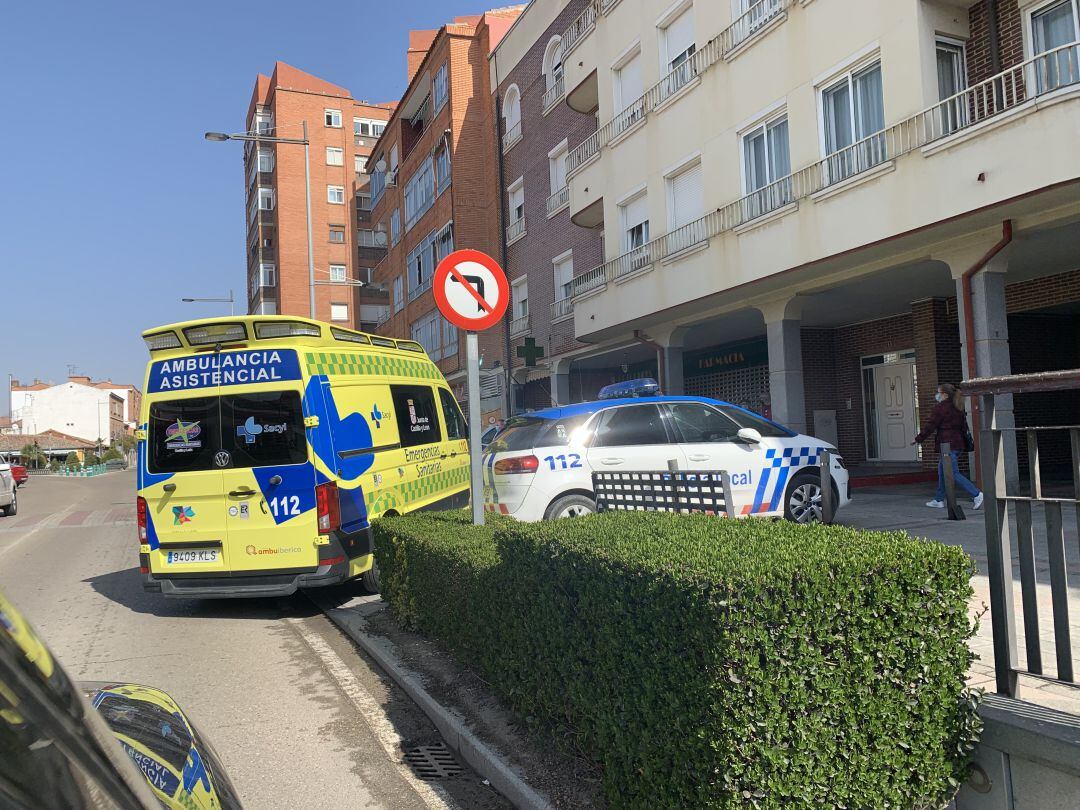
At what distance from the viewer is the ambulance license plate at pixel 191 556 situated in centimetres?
A: 737

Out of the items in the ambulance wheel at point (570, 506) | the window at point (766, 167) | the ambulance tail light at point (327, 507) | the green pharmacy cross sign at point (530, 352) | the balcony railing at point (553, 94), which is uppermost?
the balcony railing at point (553, 94)

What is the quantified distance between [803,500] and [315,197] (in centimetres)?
5203

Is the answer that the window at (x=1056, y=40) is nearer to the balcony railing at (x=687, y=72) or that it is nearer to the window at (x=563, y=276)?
the balcony railing at (x=687, y=72)

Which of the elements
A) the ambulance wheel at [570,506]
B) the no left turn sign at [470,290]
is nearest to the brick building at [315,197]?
the ambulance wheel at [570,506]

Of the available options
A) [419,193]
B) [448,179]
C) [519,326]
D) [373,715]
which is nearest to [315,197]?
[419,193]

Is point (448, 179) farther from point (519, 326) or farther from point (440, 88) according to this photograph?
point (519, 326)

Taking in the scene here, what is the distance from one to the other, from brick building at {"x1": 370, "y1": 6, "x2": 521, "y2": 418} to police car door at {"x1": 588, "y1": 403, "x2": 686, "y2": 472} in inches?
725

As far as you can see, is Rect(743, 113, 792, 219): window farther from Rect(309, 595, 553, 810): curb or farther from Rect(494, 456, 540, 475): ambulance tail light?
Rect(309, 595, 553, 810): curb

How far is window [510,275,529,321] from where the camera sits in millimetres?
26656

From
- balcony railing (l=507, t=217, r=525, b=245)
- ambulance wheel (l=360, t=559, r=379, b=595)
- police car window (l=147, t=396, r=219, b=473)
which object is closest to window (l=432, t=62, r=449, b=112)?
balcony railing (l=507, t=217, r=525, b=245)

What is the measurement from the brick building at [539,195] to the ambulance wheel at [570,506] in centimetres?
1381

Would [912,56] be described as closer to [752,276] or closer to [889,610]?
[752,276]

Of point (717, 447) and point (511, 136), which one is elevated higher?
point (511, 136)

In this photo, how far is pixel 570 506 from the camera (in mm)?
8867
